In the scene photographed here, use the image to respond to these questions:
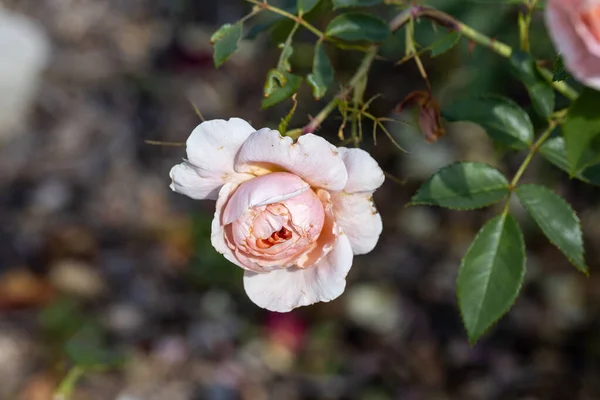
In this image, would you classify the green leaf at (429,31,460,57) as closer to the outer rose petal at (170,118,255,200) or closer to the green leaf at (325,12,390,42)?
the green leaf at (325,12,390,42)

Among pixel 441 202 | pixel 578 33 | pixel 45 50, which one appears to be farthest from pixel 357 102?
pixel 45 50

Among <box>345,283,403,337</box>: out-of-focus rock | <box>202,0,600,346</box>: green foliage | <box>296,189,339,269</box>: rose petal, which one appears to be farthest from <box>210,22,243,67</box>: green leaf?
<box>345,283,403,337</box>: out-of-focus rock

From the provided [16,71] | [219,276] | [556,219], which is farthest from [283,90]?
[16,71]

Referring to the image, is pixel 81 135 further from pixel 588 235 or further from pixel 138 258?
pixel 588 235

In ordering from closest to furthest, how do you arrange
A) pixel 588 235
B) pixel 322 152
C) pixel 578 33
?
1. pixel 578 33
2. pixel 322 152
3. pixel 588 235

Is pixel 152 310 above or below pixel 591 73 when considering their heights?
below

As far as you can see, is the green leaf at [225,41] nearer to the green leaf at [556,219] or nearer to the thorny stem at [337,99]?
the thorny stem at [337,99]

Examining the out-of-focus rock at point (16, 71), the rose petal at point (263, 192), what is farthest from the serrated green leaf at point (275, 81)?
the out-of-focus rock at point (16, 71)

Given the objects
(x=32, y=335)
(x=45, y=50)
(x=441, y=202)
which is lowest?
(x=32, y=335)
